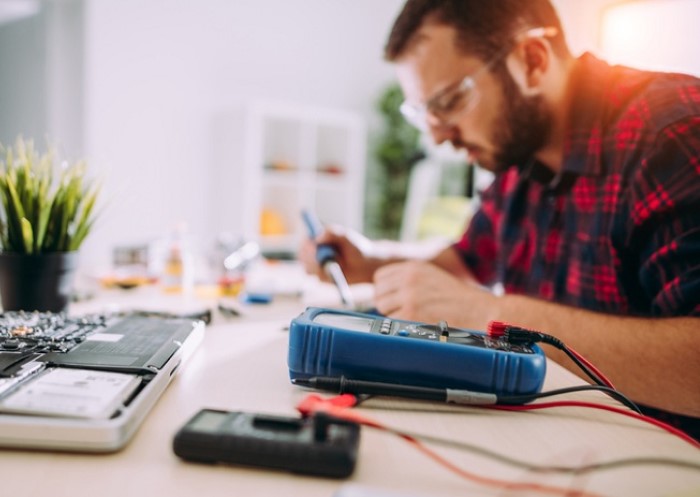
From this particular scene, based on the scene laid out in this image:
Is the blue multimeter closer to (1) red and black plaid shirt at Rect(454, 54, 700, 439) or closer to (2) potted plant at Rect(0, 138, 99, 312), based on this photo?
(1) red and black plaid shirt at Rect(454, 54, 700, 439)

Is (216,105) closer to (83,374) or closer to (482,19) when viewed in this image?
(482,19)

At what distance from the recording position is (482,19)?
95 cm

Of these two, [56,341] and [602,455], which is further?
[56,341]

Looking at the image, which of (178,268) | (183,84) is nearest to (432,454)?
(178,268)

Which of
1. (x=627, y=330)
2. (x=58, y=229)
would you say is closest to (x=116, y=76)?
(x=58, y=229)

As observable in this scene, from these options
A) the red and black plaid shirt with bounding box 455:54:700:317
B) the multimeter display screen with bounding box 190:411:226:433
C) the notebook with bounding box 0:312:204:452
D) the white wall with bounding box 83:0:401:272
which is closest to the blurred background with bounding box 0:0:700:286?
the white wall with bounding box 83:0:401:272

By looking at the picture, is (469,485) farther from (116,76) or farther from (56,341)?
(116,76)

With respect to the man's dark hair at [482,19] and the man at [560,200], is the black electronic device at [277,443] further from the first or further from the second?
the man's dark hair at [482,19]

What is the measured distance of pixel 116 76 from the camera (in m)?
2.77

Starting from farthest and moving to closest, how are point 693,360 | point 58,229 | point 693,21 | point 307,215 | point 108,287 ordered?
point 693,21, point 307,215, point 108,287, point 58,229, point 693,360

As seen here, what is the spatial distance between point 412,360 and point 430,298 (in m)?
0.27

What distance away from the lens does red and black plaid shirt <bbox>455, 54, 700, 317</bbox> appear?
67 cm

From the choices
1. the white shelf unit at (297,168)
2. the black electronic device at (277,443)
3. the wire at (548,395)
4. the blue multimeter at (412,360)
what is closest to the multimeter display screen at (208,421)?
the black electronic device at (277,443)

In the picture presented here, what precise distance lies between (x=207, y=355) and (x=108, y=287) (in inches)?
23.6
